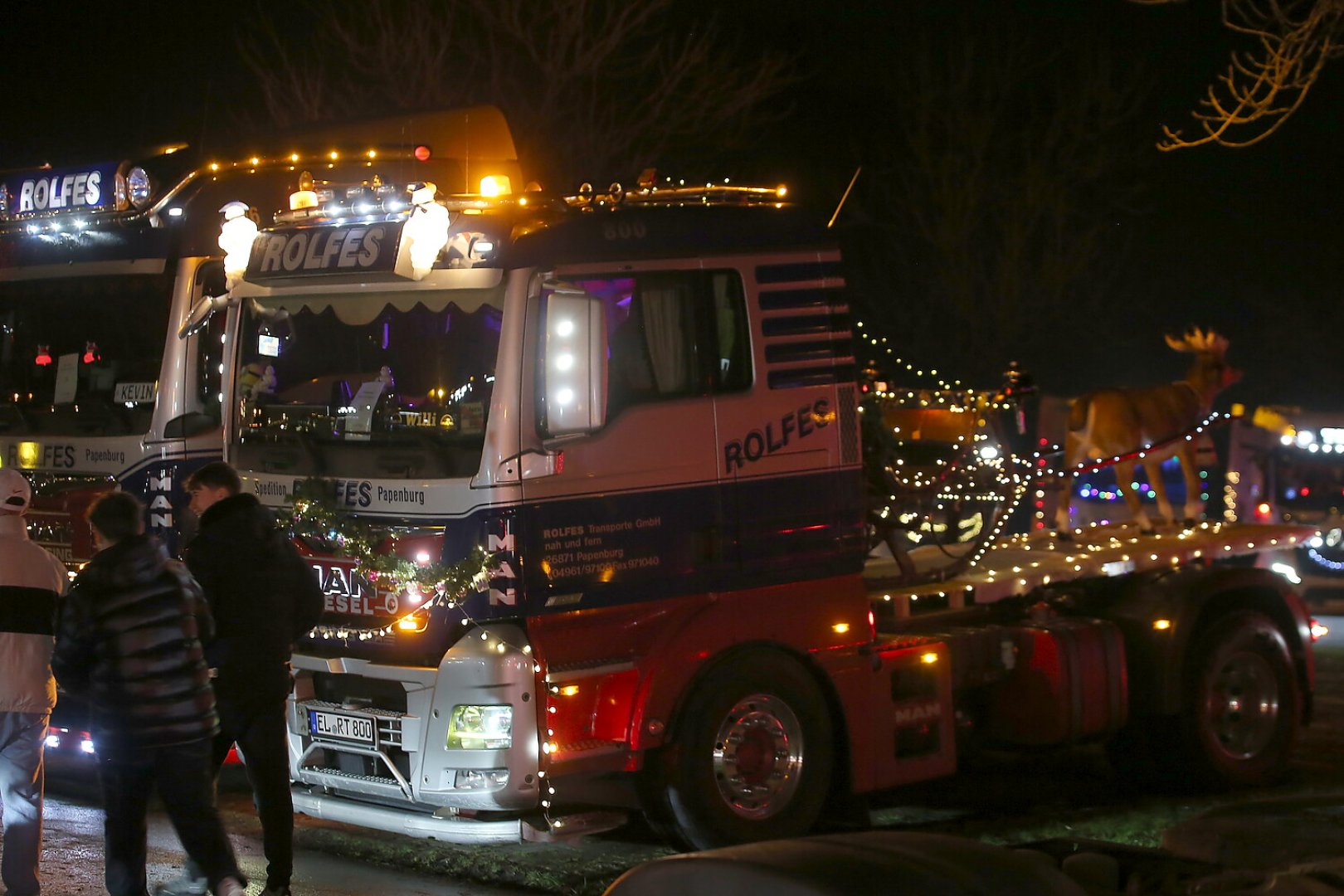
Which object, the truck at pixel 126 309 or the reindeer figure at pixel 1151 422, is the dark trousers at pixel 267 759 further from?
the reindeer figure at pixel 1151 422

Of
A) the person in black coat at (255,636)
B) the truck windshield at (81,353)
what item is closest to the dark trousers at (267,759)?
the person in black coat at (255,636)

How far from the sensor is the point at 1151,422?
10.3m

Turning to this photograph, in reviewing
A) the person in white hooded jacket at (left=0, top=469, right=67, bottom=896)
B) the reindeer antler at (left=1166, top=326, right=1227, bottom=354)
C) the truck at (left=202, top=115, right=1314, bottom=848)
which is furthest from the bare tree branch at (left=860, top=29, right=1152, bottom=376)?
the person in white hooded jacket at (left=0, top=469, right=67, bottom=896)

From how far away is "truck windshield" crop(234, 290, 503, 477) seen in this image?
22.4 feet

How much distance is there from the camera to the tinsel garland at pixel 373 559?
663 cm

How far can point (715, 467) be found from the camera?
7.18 m

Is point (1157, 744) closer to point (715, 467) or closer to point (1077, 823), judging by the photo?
point (1077, 823)

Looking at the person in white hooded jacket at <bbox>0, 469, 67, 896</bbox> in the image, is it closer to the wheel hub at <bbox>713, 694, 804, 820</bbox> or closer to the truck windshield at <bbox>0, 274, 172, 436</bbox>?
the truck windshield at <bbox>0, 274, 172, 436</bbox>

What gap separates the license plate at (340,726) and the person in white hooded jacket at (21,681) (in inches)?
47.9

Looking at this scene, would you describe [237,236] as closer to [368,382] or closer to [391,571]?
[368,382]

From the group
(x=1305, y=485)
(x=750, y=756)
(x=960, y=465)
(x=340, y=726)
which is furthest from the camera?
(x=1305, y=485)

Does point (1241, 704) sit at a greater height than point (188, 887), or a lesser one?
greater

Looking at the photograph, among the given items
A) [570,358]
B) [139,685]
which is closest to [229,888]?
[139,685]

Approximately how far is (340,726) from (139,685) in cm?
135
